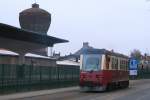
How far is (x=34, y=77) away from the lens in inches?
1463

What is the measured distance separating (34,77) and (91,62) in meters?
4.66

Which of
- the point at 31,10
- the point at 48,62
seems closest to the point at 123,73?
the point at 48,62

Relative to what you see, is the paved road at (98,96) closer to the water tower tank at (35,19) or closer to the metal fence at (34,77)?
the metal fence at (34,77)

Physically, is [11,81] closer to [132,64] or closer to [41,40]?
[41,40]

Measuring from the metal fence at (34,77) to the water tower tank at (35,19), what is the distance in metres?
42.4

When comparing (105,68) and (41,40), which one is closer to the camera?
(105,68)

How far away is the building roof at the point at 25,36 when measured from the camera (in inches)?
1493

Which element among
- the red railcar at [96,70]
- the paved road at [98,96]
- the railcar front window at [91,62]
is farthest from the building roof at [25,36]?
the paved road at [98,96]

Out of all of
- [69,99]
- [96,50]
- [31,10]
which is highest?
[31,10]

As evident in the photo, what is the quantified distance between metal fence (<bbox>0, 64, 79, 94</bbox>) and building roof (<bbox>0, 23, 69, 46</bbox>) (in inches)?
118

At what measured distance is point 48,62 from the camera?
6322cm

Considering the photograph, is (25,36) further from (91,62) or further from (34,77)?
(91,62)

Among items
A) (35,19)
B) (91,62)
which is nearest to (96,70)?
(91,62)

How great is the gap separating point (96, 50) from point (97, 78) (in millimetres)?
2129
